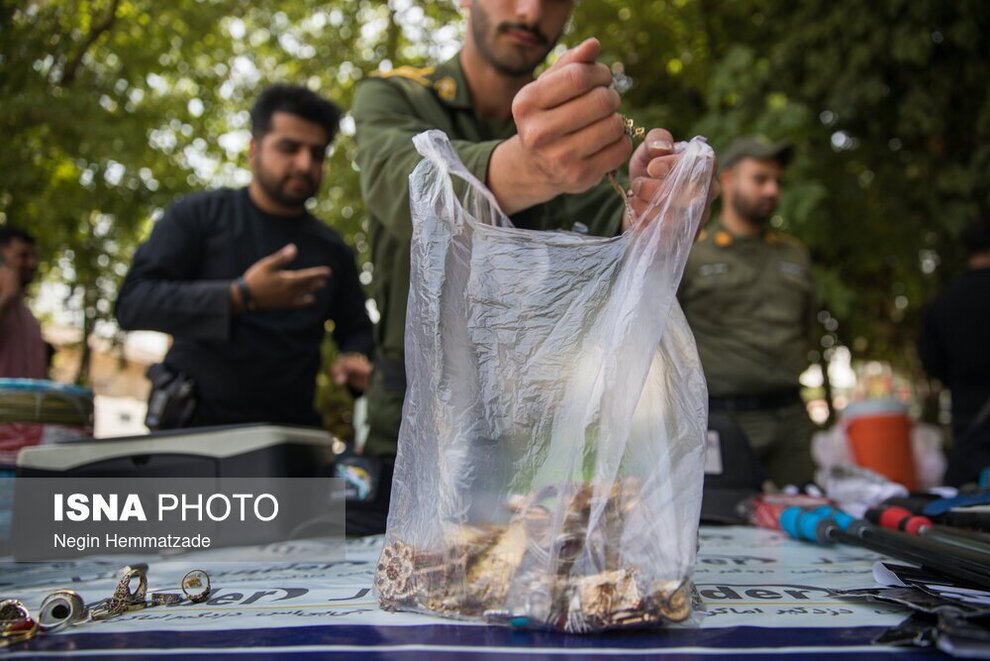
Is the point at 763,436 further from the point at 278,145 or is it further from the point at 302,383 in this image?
the point at 278,145

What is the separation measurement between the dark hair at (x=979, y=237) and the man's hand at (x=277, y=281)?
256cm

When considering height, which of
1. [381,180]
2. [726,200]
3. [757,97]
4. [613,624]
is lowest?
[613,624]

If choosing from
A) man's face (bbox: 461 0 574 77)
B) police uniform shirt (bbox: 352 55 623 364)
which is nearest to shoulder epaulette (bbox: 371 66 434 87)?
police uniform shirt (bbox: 352 55 623 364)

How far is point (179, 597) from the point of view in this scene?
85 centimetres

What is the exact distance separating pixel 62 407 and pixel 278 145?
1116 millimetres

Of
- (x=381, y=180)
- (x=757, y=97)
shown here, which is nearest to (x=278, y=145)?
(x=381, y=180)

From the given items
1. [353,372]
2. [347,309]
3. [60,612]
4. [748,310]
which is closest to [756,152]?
[748,310]

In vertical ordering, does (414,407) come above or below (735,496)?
above

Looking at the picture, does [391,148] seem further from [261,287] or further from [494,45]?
[261,287]

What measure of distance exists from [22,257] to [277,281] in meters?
1.66

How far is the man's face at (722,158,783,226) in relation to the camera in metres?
2.95

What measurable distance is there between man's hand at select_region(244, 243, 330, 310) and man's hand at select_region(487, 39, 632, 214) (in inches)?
35.9

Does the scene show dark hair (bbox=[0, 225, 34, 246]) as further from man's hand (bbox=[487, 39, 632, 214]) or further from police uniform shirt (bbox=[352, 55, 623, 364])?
man's hand (bbox=[487, 39, 632, 214])

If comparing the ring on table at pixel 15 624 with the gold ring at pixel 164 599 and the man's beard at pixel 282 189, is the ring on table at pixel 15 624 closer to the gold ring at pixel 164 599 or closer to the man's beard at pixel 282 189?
the gold ring at pixel 164 599
